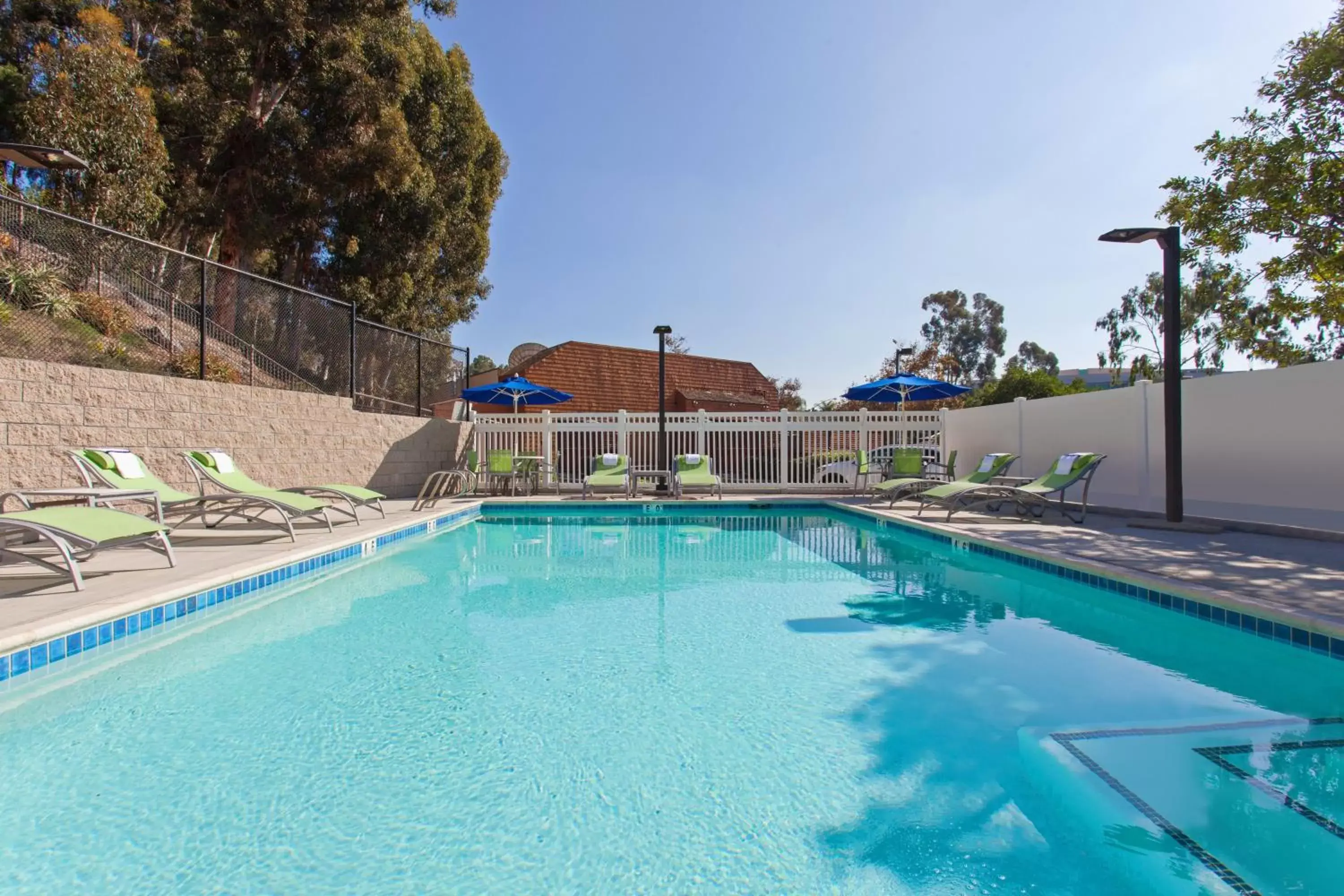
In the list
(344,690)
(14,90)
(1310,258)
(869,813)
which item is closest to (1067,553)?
(869,813)

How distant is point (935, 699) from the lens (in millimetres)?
2744

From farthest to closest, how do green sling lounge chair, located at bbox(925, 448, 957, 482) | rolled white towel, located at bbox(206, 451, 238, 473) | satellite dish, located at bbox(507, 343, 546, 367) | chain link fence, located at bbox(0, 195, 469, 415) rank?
satellite dish, located at bbox(507, 343, 546, 367) < green sling lounge chair, located at bbox(925, 448, 957, 482) < rolled white towel, located at bbox(206, 451, 238, 473) < chain link fence, located at bbox(0, 195, 469, 415)

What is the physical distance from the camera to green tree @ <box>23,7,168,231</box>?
1007 cm

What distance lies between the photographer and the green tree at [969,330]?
53.1m

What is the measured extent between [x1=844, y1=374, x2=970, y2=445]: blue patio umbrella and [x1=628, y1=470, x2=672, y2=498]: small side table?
10.7 ft

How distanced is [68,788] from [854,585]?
4353 mm

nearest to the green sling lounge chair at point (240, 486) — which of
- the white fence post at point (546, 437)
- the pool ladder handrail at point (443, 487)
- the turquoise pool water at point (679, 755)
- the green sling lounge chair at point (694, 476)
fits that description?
the pool ladder handrail at point (443, 487)

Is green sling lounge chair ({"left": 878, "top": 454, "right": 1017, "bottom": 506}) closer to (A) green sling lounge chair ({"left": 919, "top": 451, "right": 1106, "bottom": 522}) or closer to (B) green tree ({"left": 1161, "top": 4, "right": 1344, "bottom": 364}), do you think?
(A) green sling lounge chair ({"left": 919, "top": 451, "right": 1106, "bottom": 522})

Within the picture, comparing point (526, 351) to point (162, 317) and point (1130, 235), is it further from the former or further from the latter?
point (1130, 235)

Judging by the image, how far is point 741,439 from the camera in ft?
40.0

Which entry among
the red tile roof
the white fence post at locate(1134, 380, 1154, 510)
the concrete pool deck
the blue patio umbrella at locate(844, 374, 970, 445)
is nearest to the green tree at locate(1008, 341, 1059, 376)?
the red tile roof

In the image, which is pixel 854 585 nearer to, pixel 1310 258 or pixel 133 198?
pixel 1310 258

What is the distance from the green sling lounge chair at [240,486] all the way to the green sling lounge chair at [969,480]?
6353 mm

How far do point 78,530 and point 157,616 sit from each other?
66 cm
